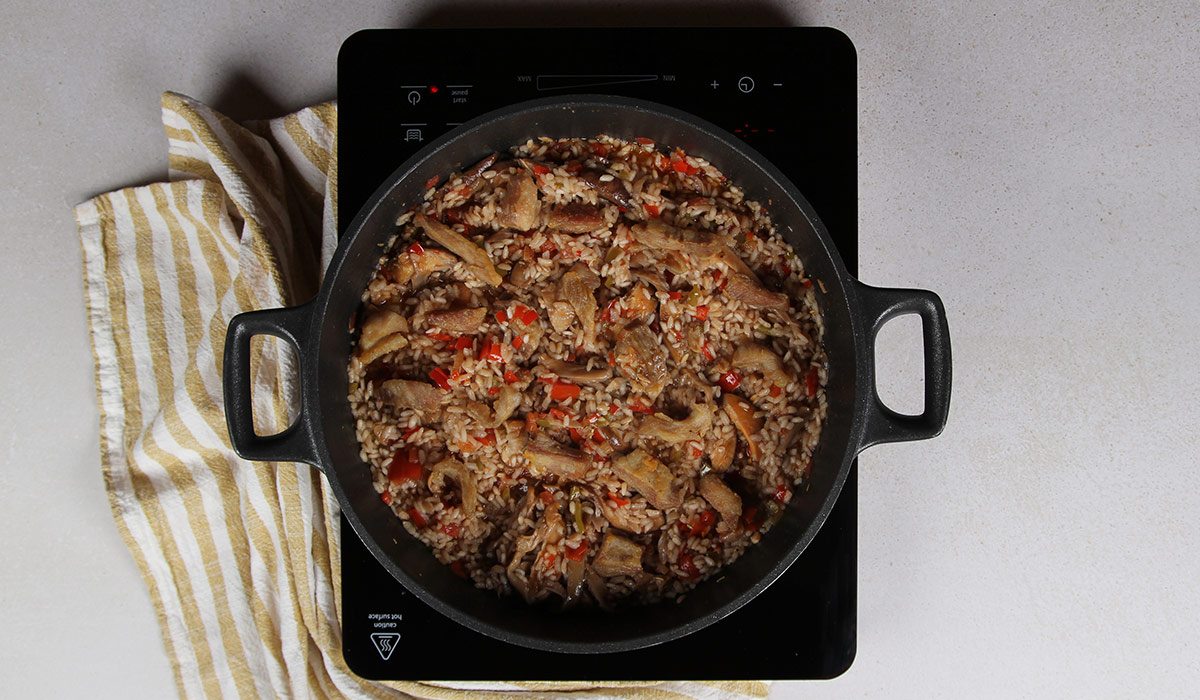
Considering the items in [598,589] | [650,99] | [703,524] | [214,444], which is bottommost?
[598,589]

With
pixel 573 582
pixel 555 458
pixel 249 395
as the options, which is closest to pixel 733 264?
pixel 555 458

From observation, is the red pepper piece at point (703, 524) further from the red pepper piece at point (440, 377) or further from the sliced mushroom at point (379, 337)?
the sliced mushroom at point (379, 337)

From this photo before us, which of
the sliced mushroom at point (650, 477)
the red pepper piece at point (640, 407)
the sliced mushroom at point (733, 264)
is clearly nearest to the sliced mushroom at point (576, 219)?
the sliced mushroom at point (733, 264)

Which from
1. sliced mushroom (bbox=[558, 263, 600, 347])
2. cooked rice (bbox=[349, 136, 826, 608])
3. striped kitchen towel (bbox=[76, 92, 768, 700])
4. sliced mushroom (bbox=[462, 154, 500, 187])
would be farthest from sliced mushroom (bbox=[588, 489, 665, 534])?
sliced mushroom (bbox=[462, 154, 500, 187])

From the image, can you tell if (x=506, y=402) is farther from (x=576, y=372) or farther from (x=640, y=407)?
(x=640, y=407)

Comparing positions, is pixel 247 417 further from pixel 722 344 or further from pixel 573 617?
pixel 722 344
